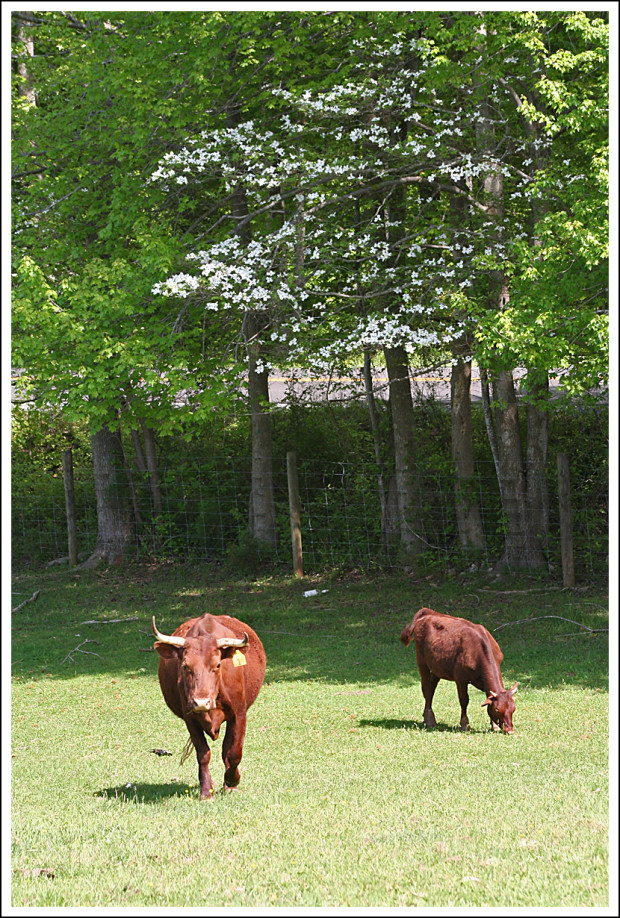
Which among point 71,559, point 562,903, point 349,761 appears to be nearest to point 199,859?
point 562,903

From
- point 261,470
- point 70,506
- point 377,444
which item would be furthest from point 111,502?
point 377,444

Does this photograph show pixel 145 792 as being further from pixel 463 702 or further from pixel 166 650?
pixel 463 702

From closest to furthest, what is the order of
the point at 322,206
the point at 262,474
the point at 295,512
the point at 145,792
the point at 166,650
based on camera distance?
the point at 166,650 < the point at 145,792 < the point at 322,206 < the point at 295,512 < the point at 262,474

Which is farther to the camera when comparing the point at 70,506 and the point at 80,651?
the point at 70,506

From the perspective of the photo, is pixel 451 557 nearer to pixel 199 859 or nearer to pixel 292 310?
pixel 292 310

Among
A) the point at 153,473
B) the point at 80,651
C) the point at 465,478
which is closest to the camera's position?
the point at 80,651

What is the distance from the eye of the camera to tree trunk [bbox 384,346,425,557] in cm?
1744

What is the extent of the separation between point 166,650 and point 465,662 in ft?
10.1

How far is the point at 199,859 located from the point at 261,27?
42.5ft

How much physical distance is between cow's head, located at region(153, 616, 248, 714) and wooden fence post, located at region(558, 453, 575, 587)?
9881 millimetres

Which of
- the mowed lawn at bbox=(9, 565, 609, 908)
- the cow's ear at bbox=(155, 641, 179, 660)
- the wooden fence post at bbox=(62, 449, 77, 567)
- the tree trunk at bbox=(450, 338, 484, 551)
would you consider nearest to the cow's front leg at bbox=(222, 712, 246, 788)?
the mowed lawn at bbox=(9, 565, 609, 908)

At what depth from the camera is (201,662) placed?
5.92m

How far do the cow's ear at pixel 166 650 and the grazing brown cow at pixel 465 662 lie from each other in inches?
115

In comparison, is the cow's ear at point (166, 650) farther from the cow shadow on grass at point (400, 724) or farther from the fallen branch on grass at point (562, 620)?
the fallen branch on grass at point (562, 620)
